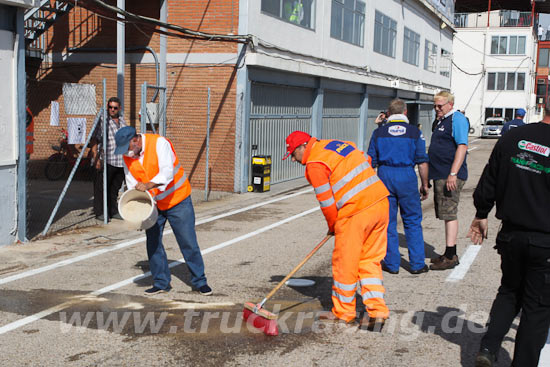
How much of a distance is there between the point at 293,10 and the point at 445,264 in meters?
11.2

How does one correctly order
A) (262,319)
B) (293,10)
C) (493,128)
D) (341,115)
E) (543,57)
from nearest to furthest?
(262,319)
(293,10)
(341,115)
(493,128)
(543,57)

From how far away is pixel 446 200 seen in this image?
7.67 metres

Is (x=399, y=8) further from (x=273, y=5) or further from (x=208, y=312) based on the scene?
(x=208, y=312)

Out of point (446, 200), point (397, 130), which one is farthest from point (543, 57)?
point (397, 130)

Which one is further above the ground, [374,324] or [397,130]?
[397,130]

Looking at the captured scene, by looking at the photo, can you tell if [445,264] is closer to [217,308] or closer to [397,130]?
[397,130]

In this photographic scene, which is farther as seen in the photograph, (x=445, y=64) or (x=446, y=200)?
(x=445, y=64)

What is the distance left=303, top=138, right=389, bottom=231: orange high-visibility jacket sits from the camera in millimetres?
5445

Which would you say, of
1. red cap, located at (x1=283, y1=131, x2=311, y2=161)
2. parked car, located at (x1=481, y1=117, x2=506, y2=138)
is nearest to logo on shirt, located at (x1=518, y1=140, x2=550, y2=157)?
red cap, located at (x1=283, y1=131, x2=311, y2=161)

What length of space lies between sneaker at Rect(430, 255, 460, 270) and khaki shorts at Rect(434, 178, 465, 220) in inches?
20.1

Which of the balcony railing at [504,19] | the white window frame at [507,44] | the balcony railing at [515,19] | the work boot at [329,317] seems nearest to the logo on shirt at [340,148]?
the work boot at [329,317]

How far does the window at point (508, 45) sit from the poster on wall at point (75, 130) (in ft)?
174

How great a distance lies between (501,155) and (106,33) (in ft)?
44.8

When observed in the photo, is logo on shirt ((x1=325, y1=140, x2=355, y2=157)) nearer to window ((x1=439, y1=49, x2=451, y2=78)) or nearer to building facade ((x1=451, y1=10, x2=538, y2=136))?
window ((x1=439, y1=49, x2=451, y2=78))
